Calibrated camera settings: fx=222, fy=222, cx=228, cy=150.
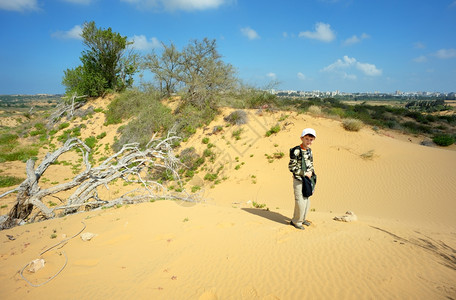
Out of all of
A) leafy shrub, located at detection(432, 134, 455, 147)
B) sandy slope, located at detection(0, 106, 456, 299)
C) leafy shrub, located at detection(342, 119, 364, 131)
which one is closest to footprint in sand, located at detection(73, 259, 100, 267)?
sandy slope, located at detection(0, 106, 456, 299)

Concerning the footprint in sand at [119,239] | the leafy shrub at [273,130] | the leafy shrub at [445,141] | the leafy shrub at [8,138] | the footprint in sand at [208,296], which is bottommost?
the footprint in sand at [119,239]

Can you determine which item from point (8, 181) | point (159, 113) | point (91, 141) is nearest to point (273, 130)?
point (159, 113)

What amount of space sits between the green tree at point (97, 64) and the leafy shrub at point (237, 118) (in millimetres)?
12216

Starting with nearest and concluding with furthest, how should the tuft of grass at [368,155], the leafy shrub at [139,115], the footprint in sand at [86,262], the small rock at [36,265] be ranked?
the small rock at [36,265]
the footprint in sand at [86,262]
the tuft of grass at [368,155]
the leafy shrub at [139,115]

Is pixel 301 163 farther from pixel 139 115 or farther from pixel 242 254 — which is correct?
pixel 139 115

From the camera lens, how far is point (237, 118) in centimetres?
1443

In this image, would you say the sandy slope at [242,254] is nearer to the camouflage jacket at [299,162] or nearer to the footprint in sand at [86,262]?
the footprint in sand at [86,262]

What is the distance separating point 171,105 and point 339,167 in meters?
13.1

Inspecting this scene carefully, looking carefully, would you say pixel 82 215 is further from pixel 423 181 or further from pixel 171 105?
pixel 171 105

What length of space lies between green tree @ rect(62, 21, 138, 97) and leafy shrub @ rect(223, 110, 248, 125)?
40.1 feet

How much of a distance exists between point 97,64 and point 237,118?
1432cm

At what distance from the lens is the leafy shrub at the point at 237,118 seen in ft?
46.9

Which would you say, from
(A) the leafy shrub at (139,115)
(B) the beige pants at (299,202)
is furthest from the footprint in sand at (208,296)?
(A) the leafy shrub at (139,115)

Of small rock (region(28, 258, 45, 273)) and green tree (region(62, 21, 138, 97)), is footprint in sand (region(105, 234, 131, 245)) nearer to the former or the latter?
small rock (region(28, 258, 45, 273))
